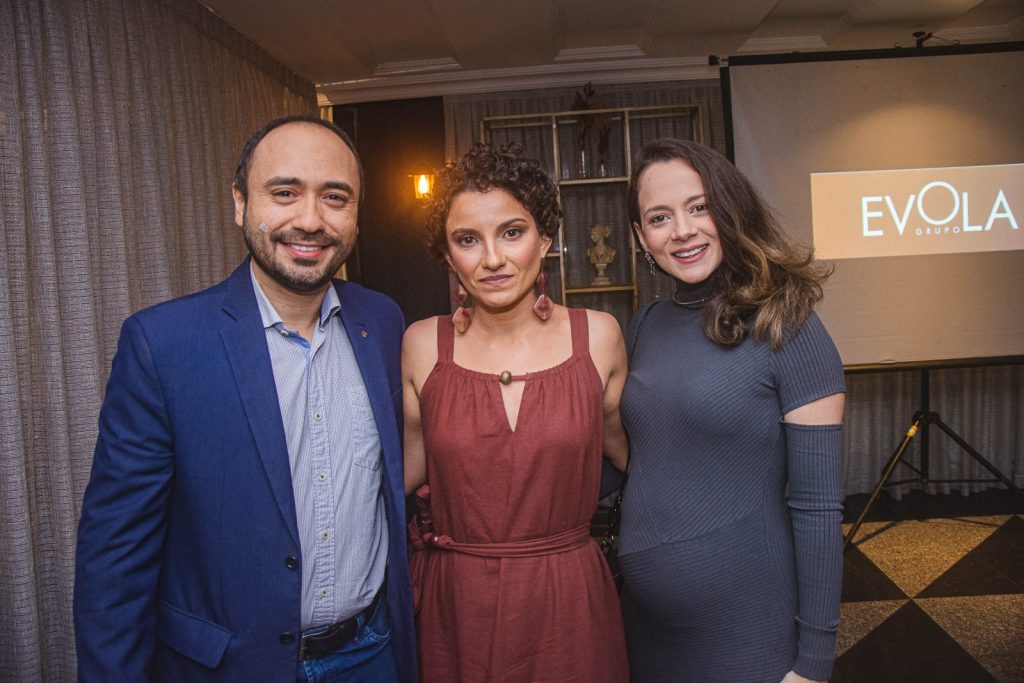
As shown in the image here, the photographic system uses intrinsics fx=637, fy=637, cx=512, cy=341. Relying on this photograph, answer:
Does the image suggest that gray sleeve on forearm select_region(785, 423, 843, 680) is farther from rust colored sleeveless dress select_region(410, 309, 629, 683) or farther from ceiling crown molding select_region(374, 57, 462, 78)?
ceiling crown molding select_region(374, 57, 462, 78)

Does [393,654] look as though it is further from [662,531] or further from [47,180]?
[47,180]

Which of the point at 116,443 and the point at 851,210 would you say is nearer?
the point at 116,443

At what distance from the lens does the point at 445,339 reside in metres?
1.58

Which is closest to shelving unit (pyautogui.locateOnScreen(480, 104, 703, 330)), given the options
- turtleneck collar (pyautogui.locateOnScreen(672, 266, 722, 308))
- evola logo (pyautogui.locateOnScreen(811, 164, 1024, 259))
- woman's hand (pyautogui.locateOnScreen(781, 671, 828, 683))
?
evola logo (pyautogui.locateOnScreen(811, 164, 1024, 259))

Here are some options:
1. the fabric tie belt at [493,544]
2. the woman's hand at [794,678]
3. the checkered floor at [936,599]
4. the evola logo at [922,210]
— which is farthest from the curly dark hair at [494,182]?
the evola logo at [922,210]

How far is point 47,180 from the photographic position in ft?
8.05

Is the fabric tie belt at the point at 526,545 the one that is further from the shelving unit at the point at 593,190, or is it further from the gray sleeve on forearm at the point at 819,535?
the shelving unit at the point at 593,190

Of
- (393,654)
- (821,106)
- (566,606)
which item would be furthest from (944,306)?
(393,654)

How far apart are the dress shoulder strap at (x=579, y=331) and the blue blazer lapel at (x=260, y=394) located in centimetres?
69

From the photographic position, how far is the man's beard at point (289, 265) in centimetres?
128

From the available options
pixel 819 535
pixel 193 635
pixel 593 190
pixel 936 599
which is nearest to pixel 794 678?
pixel 819 535

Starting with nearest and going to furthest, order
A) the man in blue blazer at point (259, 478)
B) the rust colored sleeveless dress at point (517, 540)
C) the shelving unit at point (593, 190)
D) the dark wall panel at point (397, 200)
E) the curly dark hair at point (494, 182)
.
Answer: the man in blue blazer at point (259, 478), the rust colored sleeveless dress at point (517, 540), the curly dark hair at point (494, 182), the shelving unit at point (593, 190), the dark wall panel at point (397, 200)

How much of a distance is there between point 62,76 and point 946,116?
460 centimetres

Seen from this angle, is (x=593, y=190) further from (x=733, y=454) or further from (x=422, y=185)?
(x=733, y=454)
